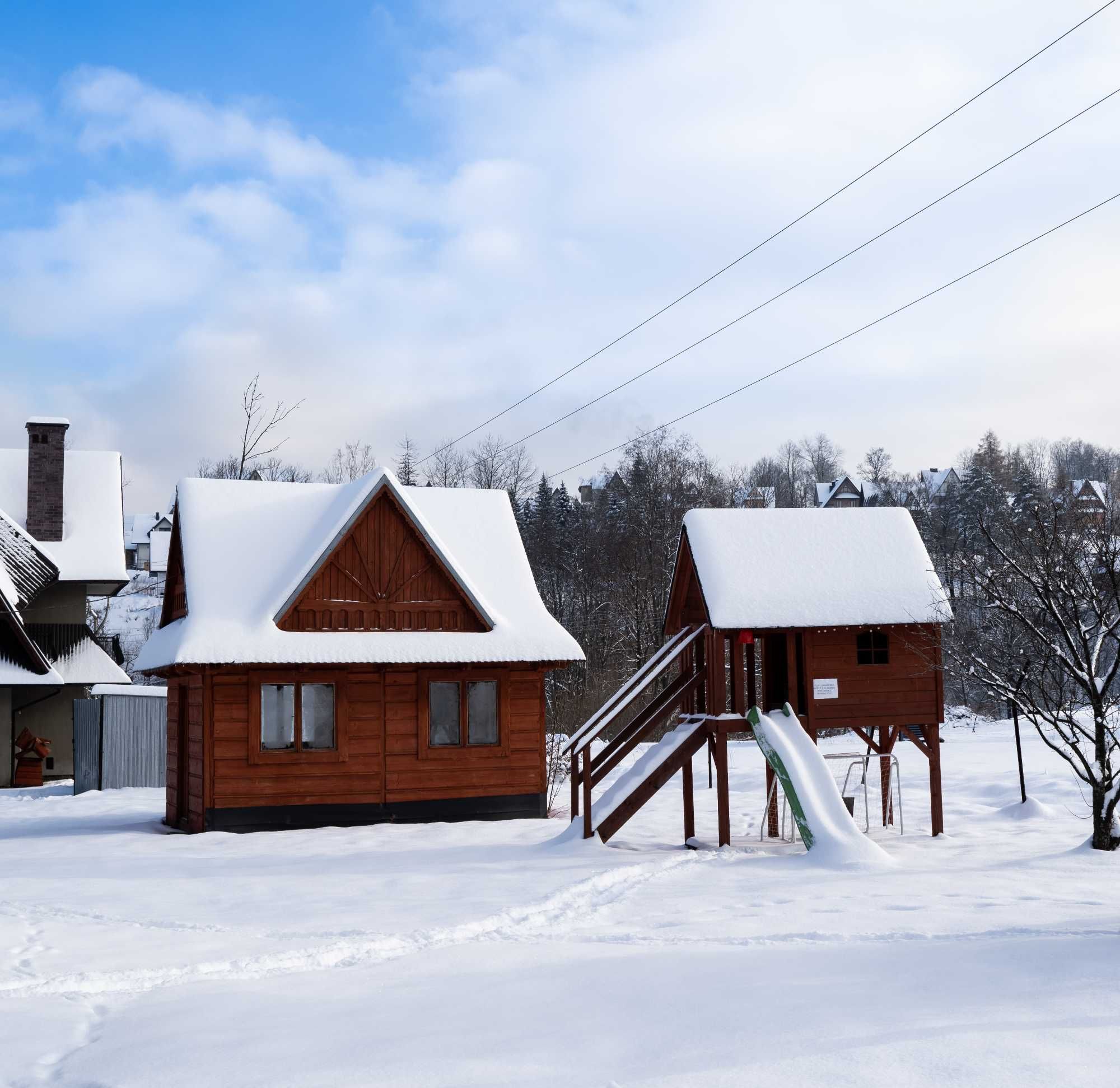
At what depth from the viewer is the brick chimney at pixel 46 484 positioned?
30547 millimetres

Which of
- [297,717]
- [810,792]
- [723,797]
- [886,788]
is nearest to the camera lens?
[810,792]

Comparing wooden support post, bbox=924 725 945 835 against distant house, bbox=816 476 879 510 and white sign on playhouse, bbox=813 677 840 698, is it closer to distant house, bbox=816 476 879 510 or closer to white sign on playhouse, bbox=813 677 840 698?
white sign on playhouse, bbox=813 677 840 698

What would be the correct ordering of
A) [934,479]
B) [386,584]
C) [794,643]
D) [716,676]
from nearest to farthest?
[716,676], [794,643], [386,584], [934,479]

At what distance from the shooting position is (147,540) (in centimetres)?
10431

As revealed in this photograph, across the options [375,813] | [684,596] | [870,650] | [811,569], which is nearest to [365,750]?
[375,813]

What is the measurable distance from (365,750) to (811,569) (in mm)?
7488

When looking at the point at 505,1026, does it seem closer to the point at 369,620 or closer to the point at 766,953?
the point at 766,953

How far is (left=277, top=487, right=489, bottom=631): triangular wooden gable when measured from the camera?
1847 centimetres

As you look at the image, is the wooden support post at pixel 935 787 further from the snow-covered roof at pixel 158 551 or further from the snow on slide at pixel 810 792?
the snow-covered roof at pixel 158 551

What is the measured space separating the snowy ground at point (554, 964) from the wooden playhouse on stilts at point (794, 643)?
1.26 m

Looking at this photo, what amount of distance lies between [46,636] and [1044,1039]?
28.6 meters

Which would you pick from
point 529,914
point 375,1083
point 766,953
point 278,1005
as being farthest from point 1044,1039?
point 529,914

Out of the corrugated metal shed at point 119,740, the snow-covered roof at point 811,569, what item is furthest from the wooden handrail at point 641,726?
the corrugated metal shed at point 119,740

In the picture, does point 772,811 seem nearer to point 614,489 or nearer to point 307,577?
point 307,577
